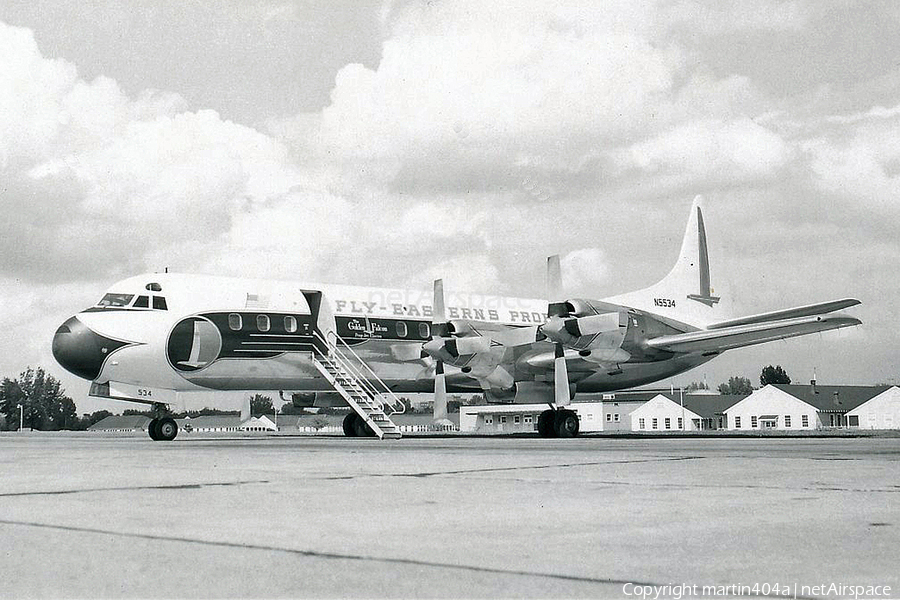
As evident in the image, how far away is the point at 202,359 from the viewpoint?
24469 mm

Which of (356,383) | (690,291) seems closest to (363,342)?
(356,383)

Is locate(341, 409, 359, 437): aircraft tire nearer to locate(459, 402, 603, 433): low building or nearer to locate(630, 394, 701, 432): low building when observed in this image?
locate(459, 402, 603, 433): low building

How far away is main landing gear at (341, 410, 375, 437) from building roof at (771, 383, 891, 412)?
62467 millimetres

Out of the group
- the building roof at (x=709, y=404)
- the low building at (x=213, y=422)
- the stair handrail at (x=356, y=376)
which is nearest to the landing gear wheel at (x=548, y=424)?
the stair handrail at (x=356, y=376)

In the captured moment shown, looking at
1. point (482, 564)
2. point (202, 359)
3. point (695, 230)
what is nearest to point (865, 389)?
point (695, 230)

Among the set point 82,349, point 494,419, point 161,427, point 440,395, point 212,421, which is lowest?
point 212,421

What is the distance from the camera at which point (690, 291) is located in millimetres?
33969

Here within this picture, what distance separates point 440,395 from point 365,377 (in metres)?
2.32

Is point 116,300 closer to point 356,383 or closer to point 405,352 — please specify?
point 356,383

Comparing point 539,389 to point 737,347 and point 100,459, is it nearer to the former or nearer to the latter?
point 737,347

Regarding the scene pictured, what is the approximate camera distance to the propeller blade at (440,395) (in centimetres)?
2584

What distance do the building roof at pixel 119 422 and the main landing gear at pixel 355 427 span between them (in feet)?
232

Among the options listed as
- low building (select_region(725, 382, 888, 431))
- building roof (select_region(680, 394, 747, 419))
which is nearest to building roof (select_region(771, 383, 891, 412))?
low building (select_region(725, 382, 888, 431))

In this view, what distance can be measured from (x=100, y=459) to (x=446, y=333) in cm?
1442
